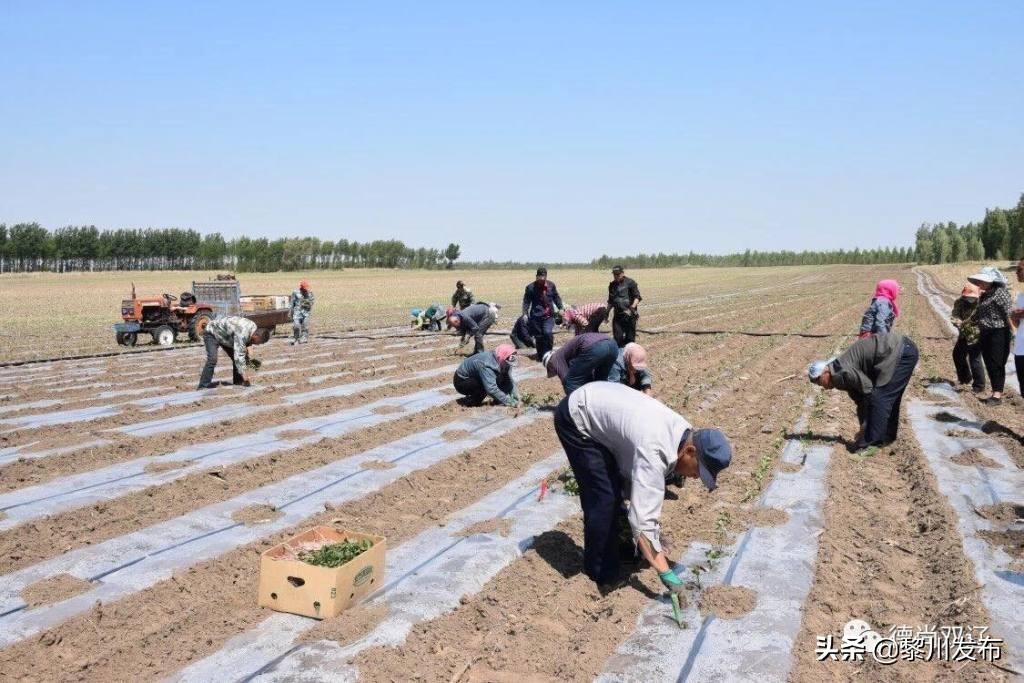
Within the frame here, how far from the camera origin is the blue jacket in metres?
9.37

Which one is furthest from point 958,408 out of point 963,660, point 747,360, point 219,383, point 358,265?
point 358,265

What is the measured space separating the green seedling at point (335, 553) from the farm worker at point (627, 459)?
125 cm

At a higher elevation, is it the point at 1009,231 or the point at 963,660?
the point at 1009,231

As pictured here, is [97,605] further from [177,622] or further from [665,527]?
[665,527]

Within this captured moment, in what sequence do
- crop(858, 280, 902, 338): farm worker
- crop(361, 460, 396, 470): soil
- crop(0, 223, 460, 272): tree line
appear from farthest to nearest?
1. crop(0, 223, 460, 272): tree line
2. crop(858, 280, 902, 338): farm worker
3. crop(361, 460, 396, 470): soil

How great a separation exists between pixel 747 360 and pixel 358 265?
115 m

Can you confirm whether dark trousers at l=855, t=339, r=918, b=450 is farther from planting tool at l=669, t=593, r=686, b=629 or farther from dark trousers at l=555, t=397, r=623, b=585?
planting tool at l=669, t=593, r=686, b=629

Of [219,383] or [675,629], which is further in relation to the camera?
[219,383]

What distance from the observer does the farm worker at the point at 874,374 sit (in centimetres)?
718

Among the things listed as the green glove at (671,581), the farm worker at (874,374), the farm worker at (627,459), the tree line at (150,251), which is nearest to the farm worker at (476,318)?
the farm worker at (874,374)

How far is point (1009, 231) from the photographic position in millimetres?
83062

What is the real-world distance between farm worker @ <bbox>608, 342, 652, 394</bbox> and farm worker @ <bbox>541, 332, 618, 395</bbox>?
0.57 meters

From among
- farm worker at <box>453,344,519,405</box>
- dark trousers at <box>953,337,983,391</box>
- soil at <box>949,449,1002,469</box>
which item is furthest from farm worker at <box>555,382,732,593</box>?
dark trousers at <box>953,337,983,391</box>

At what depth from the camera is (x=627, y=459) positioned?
4.11 meters
